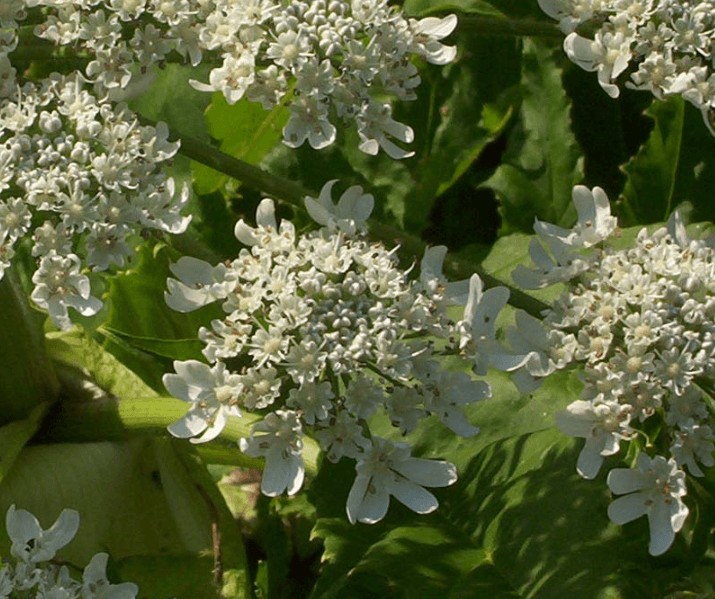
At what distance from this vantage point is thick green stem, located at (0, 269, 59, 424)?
1.69 meters

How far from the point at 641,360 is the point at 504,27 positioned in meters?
0.51

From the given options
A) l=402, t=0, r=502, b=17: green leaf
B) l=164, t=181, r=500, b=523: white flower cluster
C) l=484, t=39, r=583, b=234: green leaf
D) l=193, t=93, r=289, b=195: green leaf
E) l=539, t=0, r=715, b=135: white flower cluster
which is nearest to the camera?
l=164, t=181, r=500, b=523: white flower cluster

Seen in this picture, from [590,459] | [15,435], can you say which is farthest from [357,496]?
[15,435]

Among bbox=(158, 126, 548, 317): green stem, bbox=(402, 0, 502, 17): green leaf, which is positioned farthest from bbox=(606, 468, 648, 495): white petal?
bbox=(402, 0, 502, 17): green leaf

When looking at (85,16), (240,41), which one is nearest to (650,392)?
(240,41)

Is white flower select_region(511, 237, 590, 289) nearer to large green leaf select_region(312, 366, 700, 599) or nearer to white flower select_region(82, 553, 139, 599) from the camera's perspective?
large green leaf select_region(312, 366, 700, 599)

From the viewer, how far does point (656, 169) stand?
2.16 metres

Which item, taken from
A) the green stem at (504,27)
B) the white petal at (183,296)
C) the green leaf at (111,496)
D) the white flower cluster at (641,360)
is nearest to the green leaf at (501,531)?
the white flower cluster at (641,360)

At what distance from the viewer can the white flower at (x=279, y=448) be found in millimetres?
1444

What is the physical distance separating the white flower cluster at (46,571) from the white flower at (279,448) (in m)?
0.21

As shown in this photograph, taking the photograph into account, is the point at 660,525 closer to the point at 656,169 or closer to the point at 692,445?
the point at 692,445

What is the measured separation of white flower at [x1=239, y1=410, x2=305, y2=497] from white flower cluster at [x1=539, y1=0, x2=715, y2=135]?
0.60 metres

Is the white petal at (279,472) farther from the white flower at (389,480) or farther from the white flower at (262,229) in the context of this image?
the white flower at (262,229)

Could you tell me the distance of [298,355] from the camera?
143 centimetres
